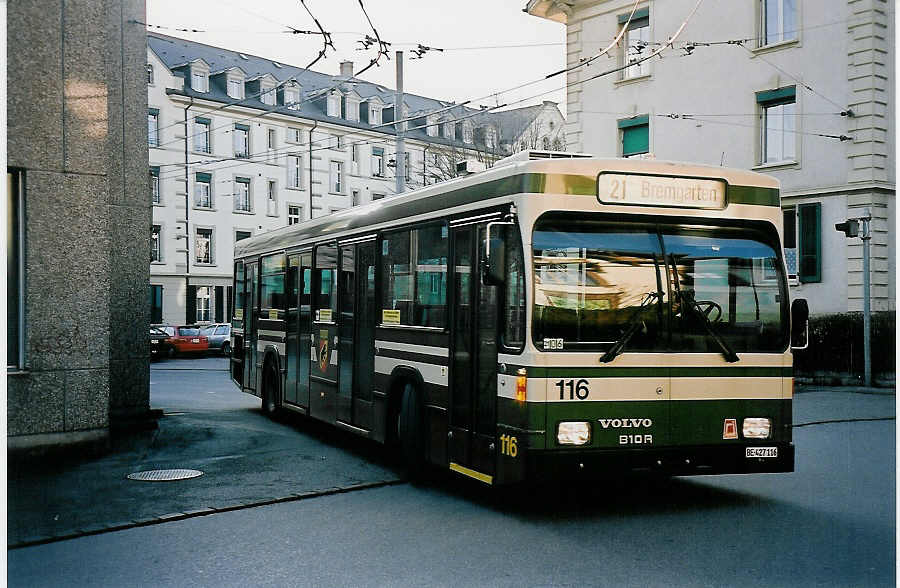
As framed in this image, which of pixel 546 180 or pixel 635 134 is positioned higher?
pixel 635 134

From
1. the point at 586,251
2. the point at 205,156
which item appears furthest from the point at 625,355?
the point at 205,156

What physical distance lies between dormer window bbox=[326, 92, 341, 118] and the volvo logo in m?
52.3

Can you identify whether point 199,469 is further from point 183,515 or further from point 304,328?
point 304,328

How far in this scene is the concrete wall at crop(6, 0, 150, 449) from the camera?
10.6 meters

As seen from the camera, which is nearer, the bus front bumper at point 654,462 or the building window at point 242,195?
the bus front bumper at point 654,462

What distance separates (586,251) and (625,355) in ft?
→ 2.80

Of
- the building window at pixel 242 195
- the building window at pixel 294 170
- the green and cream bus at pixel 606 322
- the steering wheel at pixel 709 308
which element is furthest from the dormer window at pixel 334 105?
the steering wheel at pixel 709 308

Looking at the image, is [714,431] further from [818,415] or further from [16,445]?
[818,415]

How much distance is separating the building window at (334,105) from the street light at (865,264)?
41.2 m

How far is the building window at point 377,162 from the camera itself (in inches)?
2391

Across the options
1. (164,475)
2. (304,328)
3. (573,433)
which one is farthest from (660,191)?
(304,328)

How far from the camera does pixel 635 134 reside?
93.7ft

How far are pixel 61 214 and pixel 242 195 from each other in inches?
1842

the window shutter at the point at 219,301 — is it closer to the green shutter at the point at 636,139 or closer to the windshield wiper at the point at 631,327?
the green shutter at the point at 636,139
